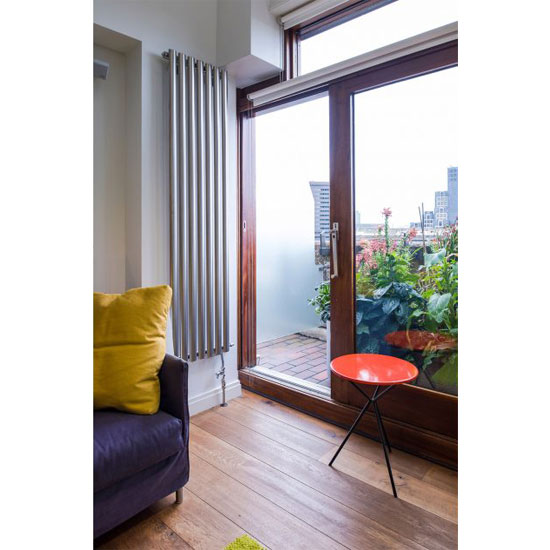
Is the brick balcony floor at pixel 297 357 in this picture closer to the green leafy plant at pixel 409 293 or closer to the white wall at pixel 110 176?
the green leafy plant at pixel 409 293

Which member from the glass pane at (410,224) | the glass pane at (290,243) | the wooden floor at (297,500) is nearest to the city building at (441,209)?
the glass pane at (410,224)

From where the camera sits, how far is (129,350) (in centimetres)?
161

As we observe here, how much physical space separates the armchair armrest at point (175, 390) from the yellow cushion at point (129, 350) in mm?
37

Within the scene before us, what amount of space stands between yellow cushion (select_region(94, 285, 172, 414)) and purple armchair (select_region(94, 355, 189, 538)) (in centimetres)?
5

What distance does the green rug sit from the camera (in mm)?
1358

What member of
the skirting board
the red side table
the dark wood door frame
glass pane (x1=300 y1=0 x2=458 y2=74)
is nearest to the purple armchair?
the red side table

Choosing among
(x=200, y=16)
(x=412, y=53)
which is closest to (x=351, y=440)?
(x=412, y=53)

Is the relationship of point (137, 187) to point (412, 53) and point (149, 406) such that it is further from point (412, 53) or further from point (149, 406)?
point (412, 53)

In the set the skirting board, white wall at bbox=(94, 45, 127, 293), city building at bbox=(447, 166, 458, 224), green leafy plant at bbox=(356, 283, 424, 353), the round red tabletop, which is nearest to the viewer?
the round red tabletop

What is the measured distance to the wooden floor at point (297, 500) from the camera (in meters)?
1.42

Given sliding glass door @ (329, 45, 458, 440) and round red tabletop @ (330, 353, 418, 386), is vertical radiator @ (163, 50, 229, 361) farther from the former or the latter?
round red tabletop @ (330, 353, 418, 386)
